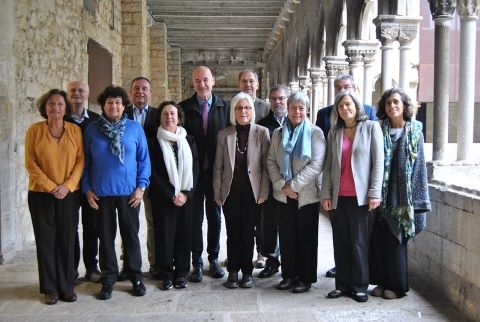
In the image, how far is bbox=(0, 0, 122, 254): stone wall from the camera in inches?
181

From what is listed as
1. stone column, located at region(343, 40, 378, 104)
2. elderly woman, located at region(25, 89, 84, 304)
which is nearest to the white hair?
elderly woman, located at region(25, 89, 84, 304)

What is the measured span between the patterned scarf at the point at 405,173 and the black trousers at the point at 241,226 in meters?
0.89

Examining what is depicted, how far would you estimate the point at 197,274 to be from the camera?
392cm

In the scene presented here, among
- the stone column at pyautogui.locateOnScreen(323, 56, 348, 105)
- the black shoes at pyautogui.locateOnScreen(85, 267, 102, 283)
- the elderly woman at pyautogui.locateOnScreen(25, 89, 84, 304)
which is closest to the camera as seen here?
the elderly woman at pyautogui.locateOnScreen(25, 89, 84, 304)

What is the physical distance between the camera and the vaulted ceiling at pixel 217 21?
41.1 ft

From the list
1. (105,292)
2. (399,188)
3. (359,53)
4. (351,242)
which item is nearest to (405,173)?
(399,188)

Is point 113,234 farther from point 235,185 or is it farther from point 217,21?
point 217,21

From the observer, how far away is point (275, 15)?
1383 centimetres

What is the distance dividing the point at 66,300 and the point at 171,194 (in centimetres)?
95

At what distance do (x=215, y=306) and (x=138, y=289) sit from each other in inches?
21.9

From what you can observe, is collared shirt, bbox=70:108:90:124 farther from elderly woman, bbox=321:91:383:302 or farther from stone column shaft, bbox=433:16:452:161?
stone column shaft, bbox=433:16:452:161

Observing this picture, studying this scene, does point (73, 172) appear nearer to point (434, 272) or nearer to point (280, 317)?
point (280, 317)

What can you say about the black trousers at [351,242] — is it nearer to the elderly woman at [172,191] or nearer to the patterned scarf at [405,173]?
the patterned scarf at [405,173]

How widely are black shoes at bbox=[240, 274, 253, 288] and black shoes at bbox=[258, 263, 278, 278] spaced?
0.86 ft
